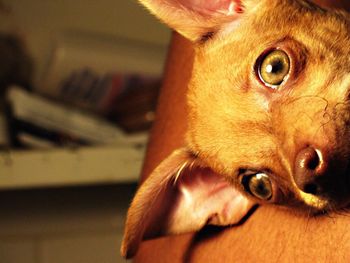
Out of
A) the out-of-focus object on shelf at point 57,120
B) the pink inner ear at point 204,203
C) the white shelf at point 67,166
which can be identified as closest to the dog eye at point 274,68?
the pink inner ear at point 204,203

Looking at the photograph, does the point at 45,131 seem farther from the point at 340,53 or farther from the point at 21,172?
the point at 340,53

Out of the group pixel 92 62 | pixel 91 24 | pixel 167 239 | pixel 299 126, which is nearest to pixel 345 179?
pixel 299 126

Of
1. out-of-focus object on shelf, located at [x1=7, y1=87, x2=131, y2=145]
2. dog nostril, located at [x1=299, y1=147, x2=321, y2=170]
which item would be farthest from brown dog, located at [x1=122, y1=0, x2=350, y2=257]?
out-of-focus object on shelf, located at [x1=7, y1=87, x2=131, y2=145]

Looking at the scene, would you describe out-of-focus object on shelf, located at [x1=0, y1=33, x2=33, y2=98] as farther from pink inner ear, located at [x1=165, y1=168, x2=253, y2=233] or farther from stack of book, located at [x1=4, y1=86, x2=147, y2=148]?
pink inner ear, located at [x1=165, y1=168, x2=253, y2=233]

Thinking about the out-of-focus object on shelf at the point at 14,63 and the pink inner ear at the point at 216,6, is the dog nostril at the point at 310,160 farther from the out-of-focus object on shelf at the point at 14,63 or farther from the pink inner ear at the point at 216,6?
the out-of-focus object on shelf at the point at 14,63

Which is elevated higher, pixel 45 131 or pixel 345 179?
pixel 345 179

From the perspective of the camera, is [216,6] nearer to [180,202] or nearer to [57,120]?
[180,202]
